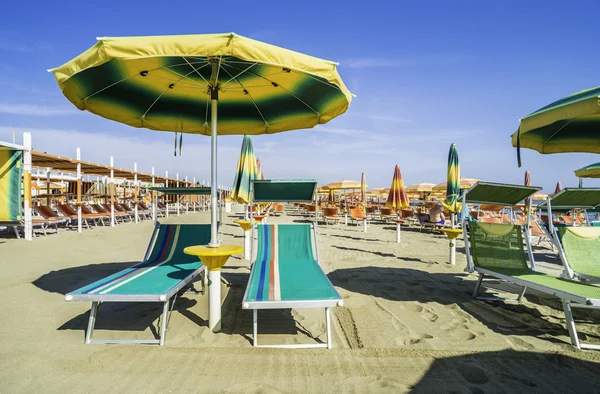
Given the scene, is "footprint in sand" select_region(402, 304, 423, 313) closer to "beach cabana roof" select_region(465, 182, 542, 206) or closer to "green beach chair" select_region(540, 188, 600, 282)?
"beach cabana roof" select_region(465, 182, 542, 206)

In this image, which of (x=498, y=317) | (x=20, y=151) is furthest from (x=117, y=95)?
(x=20, y=151)

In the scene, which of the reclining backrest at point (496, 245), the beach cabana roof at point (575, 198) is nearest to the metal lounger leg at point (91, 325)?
the reclining backrest at point (496, 245)

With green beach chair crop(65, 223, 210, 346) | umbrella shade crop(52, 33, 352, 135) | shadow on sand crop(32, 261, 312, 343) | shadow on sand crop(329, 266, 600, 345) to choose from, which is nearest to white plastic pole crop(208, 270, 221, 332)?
shadow on sand crop(32, 261, 312, 343)

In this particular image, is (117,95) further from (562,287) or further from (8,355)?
(562,287)

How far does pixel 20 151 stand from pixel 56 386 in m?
9.26

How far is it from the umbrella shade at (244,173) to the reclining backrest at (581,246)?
498 cm

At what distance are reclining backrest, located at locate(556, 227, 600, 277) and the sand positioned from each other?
543 millimetres

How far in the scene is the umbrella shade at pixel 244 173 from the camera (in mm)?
6488

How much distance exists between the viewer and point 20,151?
8570 mm

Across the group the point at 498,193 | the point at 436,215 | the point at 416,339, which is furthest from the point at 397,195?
the point at 416,339

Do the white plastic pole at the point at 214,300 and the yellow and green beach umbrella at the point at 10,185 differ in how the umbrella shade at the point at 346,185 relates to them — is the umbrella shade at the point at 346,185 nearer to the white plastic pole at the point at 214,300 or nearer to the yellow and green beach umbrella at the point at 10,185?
the yellow and green beach umbrella at the point at 10,185

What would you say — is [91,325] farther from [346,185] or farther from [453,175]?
[346,185]

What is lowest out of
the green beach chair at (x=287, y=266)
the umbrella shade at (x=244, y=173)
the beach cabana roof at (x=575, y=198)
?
the green beach chair at (x=287, y=266)

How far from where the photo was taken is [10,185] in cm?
845
